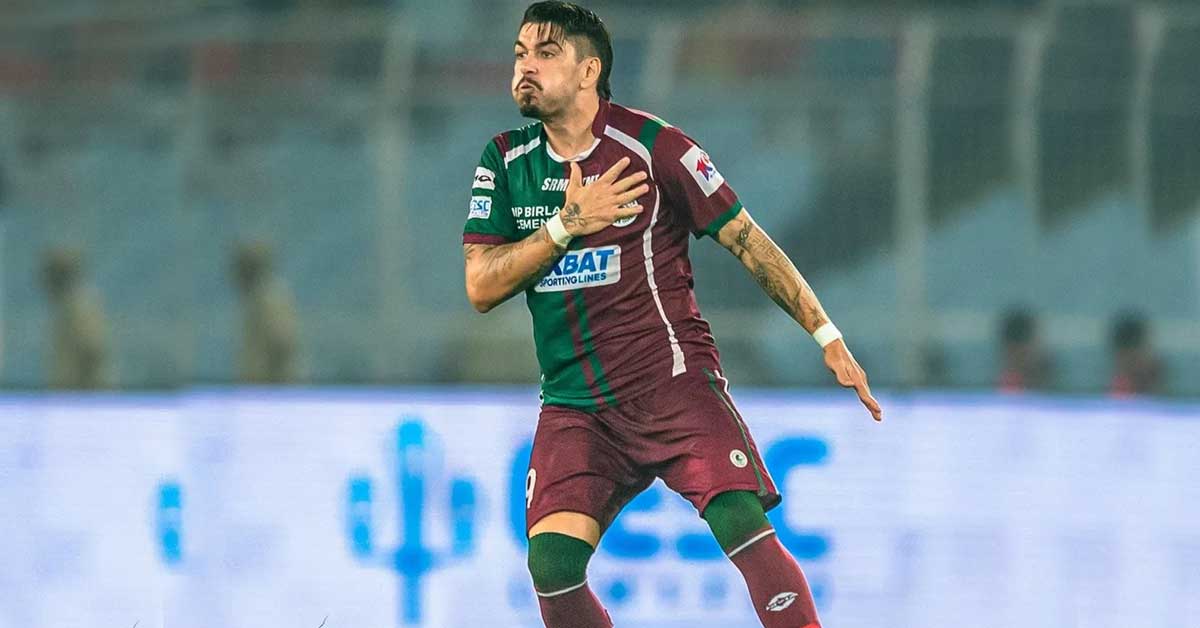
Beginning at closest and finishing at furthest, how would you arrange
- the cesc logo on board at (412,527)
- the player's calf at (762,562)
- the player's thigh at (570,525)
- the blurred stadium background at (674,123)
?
the player's calf at (762,562) < the player's thigh at (570,525) < the cesc logo on board at (412,527) < the blurred stadium background at (674,123)

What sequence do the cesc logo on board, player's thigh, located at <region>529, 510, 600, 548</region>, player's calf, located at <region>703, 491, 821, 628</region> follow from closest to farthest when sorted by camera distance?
player's calf, located at <region>703, 491, 821, 628</region> < player's thigh, located at <region>529, 510, 600, 548</region> < the cesc logo on board

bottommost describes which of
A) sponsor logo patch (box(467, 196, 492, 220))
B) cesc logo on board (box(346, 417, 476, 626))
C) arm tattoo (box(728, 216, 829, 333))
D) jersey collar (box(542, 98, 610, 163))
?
cesc logo on board (box(346, 417, 476, 626))

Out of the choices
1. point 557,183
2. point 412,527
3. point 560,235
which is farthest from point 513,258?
point 412,527

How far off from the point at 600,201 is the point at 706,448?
1.96ft

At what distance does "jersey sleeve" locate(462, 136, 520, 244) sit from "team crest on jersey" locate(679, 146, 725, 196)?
16.4 inches

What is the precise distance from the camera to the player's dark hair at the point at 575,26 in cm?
425

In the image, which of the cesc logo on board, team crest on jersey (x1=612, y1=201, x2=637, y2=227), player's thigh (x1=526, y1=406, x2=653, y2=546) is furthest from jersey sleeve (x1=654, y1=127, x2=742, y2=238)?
the cesc logo on board

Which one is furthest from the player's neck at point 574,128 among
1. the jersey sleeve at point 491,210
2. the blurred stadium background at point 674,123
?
the blurred stadium background at point 674,123

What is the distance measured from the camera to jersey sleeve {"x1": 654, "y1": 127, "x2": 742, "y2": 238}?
426cm

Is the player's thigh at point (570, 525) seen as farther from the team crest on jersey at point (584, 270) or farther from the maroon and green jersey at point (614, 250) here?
the team crest on jersey at point (584, 270)

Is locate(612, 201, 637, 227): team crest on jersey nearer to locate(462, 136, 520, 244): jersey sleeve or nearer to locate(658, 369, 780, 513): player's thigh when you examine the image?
locate(462, 136, 520, 244): jersey sleeve

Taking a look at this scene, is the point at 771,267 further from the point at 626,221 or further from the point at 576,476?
the point at 576,476

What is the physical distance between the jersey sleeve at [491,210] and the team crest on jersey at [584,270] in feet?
0.50

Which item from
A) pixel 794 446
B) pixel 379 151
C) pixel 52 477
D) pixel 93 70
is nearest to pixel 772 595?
pixel 794 446
